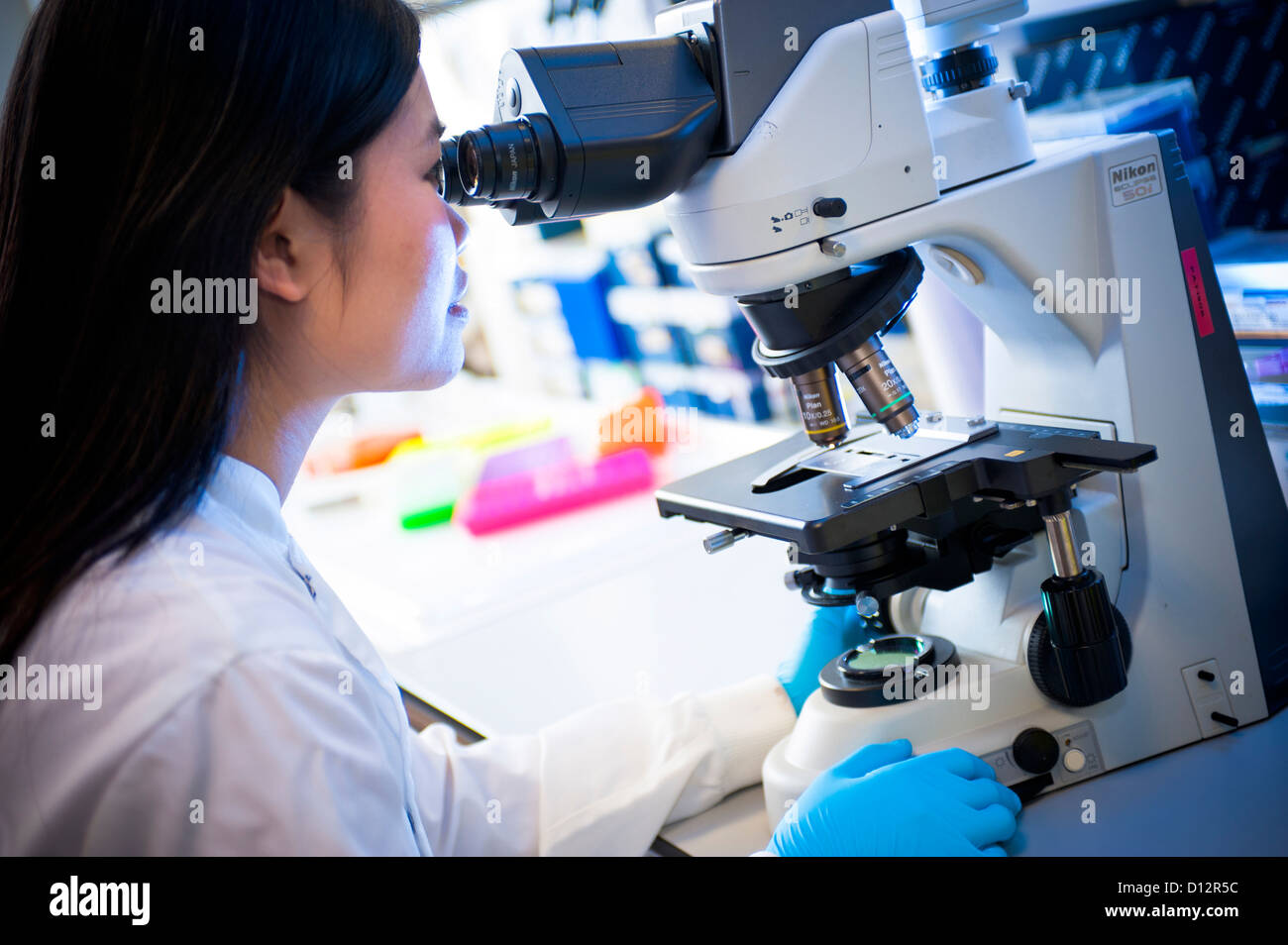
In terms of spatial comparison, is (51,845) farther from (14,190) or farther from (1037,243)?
(1037,243)

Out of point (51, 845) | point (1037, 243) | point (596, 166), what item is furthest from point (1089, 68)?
point (51, 845)

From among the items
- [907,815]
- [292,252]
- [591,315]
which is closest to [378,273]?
[292,252]

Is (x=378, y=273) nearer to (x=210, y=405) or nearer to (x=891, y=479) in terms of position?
(x=210, y=405)

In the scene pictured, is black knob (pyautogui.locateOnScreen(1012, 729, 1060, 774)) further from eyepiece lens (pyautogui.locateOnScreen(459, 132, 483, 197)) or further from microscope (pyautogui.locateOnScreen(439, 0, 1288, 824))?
eyepiece lens (pyautogui.locateOnScreen(459, 132, 483, 197))

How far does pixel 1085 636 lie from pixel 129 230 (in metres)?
0.75

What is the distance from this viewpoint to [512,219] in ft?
2.93

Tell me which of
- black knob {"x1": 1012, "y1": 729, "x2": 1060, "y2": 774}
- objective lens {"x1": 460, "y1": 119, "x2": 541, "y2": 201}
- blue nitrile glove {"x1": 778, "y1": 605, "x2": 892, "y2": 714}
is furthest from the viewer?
blue nitrile glove {"x1": 778, "y1": 605, "x2": 892, "y2": 714}

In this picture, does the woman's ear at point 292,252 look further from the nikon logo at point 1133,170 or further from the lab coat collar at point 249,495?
the nikon logo at point 1133,170

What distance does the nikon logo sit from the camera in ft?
3.05

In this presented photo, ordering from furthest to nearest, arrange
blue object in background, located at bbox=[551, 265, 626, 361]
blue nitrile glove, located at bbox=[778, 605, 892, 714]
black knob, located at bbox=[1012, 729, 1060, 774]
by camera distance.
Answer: blue object in background, located at bbox=[551, 265, 626, 361]
blue nitrile glove, located at bbox=[778, 605, 892, 714]
black knob, located at bbox=[1012, 729, 1060, 774]

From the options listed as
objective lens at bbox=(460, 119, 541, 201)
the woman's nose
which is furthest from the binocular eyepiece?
the woman's nose

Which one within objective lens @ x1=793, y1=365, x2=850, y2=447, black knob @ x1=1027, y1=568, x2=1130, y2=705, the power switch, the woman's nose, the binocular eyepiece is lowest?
the power switch

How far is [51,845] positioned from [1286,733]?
37.4 inches
